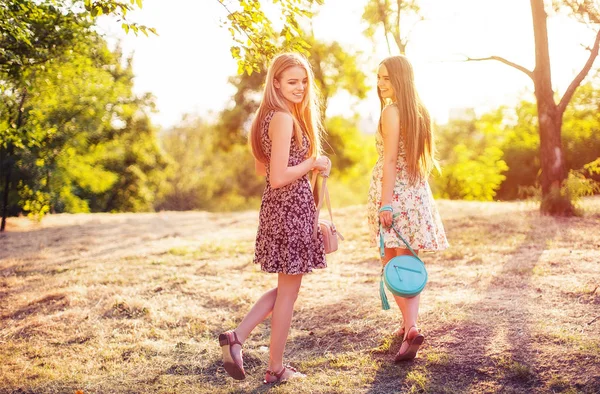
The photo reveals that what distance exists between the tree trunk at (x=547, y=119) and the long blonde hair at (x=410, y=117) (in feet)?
21.5

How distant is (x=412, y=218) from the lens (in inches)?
149

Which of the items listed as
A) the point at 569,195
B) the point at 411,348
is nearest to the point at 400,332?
the point at 411,348

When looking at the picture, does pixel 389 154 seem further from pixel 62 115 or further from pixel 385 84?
pixel 62 115

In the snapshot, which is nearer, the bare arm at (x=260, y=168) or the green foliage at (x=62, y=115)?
the bare arm at (x=260, y=168)

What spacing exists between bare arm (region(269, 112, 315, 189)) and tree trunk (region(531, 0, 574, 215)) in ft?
24.7

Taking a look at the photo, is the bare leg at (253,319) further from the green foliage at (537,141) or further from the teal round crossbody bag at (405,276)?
the green foliage at (537,141)

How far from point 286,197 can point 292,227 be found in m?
0.18

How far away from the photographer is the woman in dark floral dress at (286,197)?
330 centimetres

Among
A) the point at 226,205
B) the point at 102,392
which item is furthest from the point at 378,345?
the point at 226,205

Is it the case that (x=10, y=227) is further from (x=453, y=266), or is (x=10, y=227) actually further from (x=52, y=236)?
(x=453, y=266)

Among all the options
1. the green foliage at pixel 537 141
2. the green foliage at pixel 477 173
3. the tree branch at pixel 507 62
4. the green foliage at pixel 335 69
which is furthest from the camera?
the green foliage at pixel 477 173

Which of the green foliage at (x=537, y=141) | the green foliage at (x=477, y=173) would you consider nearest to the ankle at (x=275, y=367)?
the green foliage at (x=537, y=141)

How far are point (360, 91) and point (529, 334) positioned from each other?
15415mm

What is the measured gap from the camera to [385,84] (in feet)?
12.4
